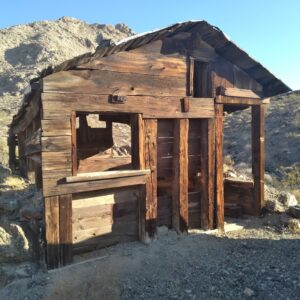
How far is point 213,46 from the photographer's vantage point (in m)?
7.28

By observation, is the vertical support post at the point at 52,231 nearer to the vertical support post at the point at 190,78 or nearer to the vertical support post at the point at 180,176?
the vertical support post at the point at 180,176

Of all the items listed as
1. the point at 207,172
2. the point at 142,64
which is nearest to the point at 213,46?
the point at 142,64

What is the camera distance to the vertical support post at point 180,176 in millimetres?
6816

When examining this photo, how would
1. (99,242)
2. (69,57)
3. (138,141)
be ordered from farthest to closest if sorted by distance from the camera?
(69,57)
(138,141)
(99,242)

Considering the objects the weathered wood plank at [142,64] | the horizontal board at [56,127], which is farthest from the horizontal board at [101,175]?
the weathered wood plank at [142,64]

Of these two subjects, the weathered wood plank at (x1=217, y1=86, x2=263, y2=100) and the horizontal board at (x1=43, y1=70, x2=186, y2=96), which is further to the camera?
the weathered wood plank at (x1=217, y1=86, x2=263, y2=100)

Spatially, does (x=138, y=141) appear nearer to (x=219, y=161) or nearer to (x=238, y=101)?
(x=219, y=161)

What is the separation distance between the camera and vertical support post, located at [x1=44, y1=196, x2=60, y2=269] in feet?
17.4

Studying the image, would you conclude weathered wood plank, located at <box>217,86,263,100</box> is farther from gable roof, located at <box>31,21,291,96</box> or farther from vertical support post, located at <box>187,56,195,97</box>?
vertical support post, located at <box>187,56,195,97</box>

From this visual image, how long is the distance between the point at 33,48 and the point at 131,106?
2991 cm

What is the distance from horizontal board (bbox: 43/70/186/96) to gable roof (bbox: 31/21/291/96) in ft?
0.52

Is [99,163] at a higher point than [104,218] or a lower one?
higher

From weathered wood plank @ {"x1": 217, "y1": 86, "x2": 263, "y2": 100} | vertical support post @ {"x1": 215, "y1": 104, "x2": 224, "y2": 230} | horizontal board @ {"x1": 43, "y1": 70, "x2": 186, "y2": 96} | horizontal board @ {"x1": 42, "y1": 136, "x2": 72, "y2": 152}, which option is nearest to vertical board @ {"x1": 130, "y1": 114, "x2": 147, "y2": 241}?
horizontal board @ {"x1": 43, "y1": 70, "x2": 186, "y2": 96}

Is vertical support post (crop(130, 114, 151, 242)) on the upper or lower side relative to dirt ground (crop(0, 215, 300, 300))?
upper
